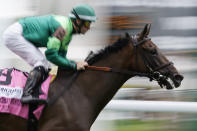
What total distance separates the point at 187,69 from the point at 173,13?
0.84 meters

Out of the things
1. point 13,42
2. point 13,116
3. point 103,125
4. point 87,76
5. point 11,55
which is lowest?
point 103,125

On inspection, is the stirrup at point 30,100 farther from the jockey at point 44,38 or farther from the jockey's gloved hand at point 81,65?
the jockey's gloved hand at point 81,65

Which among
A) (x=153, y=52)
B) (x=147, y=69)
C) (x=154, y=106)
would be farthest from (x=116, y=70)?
(x=154, y=106)

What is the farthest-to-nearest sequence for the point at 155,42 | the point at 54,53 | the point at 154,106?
the point at 155,42
the point at 154,106
the point at 54,53

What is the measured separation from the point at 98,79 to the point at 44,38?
72cm

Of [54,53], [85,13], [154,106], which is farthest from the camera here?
[154,106]

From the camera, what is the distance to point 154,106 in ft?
20.6

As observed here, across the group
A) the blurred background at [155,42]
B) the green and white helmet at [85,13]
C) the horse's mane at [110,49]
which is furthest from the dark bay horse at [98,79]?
the blurred background at [155,42]

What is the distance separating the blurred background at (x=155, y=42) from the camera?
6.86 meters

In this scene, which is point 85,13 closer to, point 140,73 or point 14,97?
point 140,73

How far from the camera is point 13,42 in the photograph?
5.10 metres

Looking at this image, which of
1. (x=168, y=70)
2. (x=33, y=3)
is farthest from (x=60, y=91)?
(x=33, y=3)

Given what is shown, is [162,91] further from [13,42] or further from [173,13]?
[13,42]

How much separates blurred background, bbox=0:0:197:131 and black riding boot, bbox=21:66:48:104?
181cm
